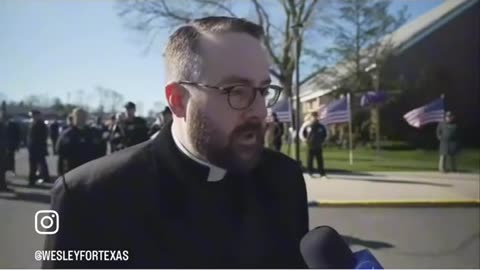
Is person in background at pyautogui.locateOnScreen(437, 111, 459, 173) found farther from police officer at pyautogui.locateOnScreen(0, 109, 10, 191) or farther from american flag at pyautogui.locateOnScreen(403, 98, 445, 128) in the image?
police officer at pyautogui.locateOnScreen(0, 109, 10, 191)

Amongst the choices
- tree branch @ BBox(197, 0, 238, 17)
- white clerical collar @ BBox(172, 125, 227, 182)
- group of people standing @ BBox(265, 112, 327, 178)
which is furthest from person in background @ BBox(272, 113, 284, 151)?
tree branch @ BBox(197, 0, 238, 17)

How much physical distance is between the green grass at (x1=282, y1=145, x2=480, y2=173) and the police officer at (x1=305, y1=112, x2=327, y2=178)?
0.20 ft

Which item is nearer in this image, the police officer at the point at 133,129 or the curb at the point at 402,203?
the police officer at the point at 133,129

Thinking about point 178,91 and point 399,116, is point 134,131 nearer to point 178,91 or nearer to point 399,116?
point 178,91

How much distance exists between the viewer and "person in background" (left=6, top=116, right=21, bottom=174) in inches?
60.0

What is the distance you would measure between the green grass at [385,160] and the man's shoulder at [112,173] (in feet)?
2.86

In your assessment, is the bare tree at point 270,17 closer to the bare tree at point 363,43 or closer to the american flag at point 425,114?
the bare tree at point 363,43

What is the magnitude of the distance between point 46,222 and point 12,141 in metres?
0.33

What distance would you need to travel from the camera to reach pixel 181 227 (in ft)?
4.69

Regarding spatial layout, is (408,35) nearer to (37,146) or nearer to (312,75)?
(312,75)

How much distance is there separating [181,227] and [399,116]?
1.14 meters

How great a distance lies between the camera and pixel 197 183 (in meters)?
1.41

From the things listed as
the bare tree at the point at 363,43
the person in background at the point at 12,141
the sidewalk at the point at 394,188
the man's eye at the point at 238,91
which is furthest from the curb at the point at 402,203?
the person in background at the point at 12,141

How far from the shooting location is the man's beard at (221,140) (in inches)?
53.6
